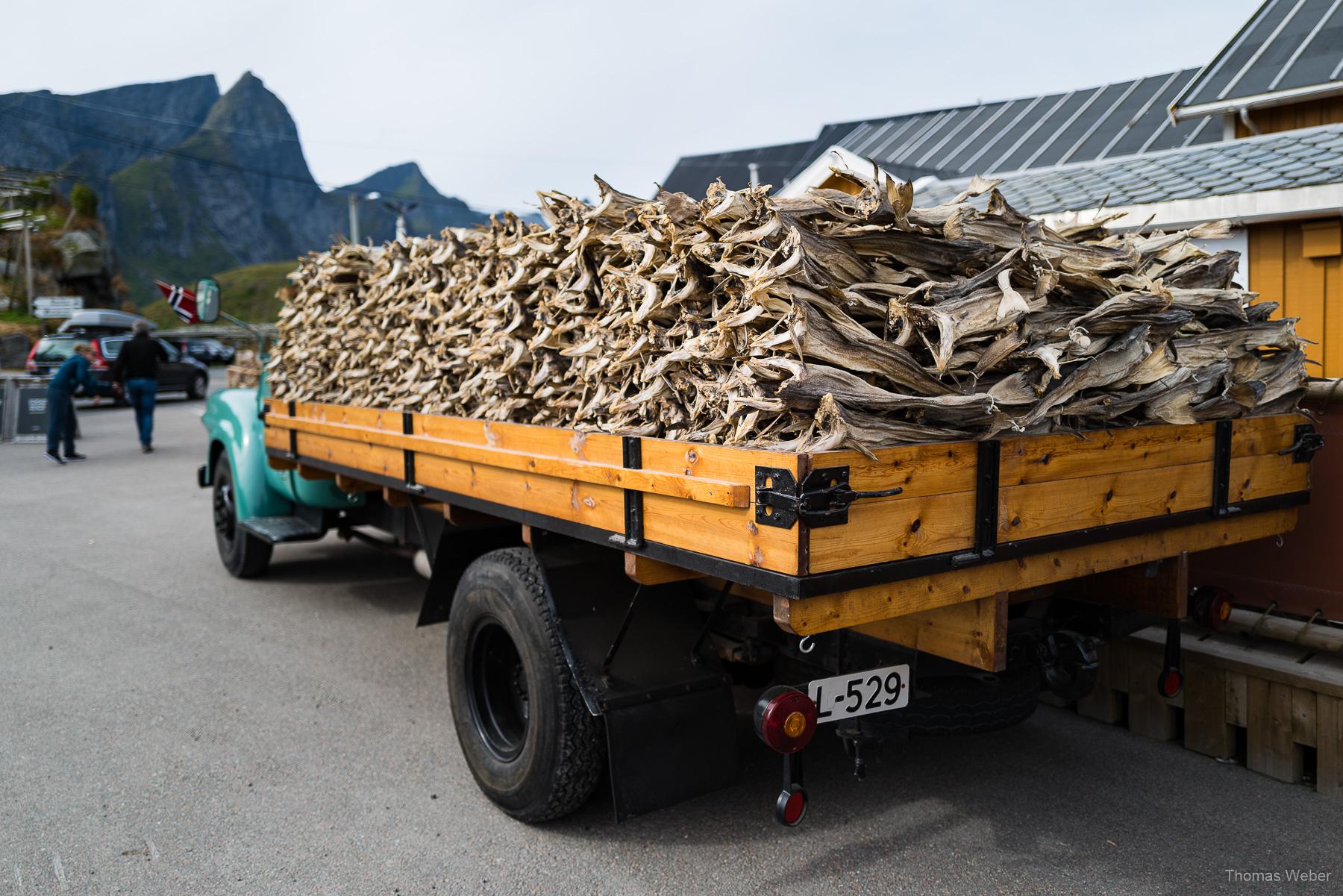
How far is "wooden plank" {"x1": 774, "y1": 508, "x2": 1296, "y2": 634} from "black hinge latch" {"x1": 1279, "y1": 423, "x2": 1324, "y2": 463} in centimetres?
30

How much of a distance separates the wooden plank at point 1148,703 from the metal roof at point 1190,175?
2.90 metres

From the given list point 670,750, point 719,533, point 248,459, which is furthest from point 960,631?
point 248,459

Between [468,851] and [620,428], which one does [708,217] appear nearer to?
[620,428]

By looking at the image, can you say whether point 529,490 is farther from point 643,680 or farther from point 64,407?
point 64,407

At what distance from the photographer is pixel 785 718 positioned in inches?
102

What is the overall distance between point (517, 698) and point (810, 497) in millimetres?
2072

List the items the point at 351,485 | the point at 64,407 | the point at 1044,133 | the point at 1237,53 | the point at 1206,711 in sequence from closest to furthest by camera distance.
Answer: the point at 1206,711, the point at 351,485, the point at 1237,53, the point at 1044,133, the point at 64,407

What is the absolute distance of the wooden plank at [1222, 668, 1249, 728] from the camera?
3.78 metres

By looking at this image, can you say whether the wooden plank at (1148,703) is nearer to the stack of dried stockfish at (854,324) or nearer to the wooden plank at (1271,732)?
the wooden plank at (1271,732)

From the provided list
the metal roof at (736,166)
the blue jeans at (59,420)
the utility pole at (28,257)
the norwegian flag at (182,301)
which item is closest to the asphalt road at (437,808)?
the norwegian flag at (182,301)

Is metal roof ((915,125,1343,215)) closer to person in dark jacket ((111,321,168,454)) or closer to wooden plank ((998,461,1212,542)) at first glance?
wooden plank ((998,461,1212,542))

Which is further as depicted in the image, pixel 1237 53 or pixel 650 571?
pixel 1237 53

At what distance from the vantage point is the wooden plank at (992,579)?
2.28 m

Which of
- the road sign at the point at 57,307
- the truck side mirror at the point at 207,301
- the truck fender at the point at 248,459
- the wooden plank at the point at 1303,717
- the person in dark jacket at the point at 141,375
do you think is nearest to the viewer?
the wooden plank at the point at 1303,717
